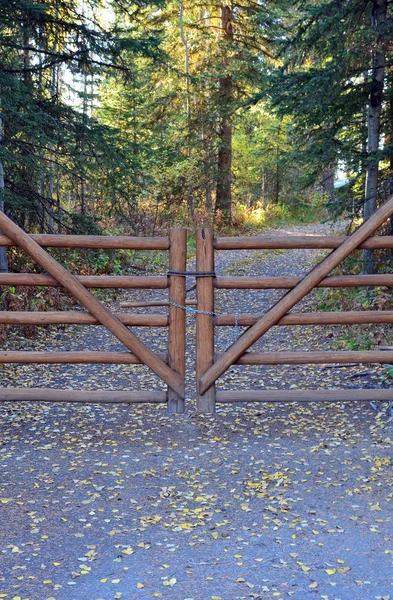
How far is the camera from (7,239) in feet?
18.4

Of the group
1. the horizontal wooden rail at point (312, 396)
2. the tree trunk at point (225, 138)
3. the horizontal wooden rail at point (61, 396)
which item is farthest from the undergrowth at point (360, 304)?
the tree trunk at point (225, 138)

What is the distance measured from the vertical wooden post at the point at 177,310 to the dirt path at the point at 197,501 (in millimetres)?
313

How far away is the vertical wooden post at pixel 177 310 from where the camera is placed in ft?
18.8

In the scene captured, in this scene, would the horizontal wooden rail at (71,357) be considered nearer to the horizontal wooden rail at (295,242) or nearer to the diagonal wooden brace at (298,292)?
the diagonal wooden brace at (298,292)

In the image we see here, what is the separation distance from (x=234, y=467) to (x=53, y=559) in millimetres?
→ 1752

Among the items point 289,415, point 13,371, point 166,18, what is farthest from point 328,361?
point 166,18

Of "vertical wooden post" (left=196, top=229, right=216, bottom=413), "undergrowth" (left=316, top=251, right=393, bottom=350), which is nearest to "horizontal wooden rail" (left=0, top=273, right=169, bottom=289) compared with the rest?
"vertical wooden post" (left=196, top=229, right=216, bottom=413)

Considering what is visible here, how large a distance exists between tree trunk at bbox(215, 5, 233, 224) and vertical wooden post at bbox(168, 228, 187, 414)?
15680 millimetres

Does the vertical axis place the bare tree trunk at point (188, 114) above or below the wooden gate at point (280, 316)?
above

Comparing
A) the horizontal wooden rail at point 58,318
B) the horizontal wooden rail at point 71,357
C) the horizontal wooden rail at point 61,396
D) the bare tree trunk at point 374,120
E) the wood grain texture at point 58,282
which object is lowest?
the horizontal wooden rail at point 61,396

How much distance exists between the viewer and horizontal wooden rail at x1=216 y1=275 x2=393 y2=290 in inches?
223

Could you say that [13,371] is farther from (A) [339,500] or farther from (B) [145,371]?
(A) [339,500]

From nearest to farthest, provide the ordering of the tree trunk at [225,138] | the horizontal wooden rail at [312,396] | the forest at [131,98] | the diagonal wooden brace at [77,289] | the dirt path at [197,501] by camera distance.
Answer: the dirt path at [197,501] < the diagonal wooden brace at [77,289] < the horizontal wooden rail at [312,396] < the forest at [131,98] < the tree trunk at [225,138]

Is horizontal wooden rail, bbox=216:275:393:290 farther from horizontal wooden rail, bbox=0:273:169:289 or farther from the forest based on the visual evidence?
the forest
